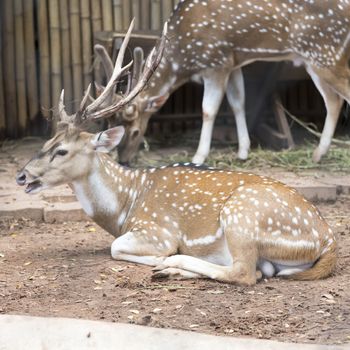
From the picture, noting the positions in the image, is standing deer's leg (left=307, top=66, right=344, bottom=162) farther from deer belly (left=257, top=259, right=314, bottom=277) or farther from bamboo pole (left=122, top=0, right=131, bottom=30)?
deer belly (left=257, top=259, right=314, bottom=277)

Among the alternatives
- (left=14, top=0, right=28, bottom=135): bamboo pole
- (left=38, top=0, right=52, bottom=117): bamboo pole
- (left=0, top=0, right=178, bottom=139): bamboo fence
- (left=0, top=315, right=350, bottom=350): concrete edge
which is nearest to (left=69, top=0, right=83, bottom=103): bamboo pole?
(left=0, top=0, right=178, bottom=139): bamboo fence

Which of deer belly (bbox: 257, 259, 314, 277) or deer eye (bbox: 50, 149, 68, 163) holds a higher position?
deer eye (bbox: 50, 149, 68, 163)

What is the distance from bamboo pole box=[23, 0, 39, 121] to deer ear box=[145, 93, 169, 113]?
5.45 feet

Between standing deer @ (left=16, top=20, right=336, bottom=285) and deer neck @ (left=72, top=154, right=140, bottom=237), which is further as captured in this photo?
deer neck @ (left=72, top=154, right=140, bottom=237)

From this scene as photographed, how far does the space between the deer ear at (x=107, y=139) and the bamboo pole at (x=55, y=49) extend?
385 cm

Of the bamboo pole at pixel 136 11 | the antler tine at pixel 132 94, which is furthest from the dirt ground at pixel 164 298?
the bamboo pole at pixel 136 11

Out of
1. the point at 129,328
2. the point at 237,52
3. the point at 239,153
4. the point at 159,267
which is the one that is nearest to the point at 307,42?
the point at 237,52

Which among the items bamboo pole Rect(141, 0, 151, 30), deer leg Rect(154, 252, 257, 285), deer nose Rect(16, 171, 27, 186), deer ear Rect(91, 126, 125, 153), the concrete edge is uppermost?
bamboo pole Rect(141, 0, 151, 30)

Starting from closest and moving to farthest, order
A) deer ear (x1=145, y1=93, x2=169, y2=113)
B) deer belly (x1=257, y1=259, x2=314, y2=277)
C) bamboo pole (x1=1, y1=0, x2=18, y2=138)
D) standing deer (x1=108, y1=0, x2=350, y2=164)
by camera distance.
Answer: deer belly (x1=257, y1=259, x2=314, y2=277), standing deer (x1=108, y1=0, x2=350, y2=164), deer ear (x1=145, y1=93, x2=169, y2=113), bamboo pole (x1=1, y1=0, x2=18, y2=138)

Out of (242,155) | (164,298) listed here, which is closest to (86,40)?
(242,155)

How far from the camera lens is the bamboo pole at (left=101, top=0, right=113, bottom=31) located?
369 inches

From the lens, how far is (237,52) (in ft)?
27.5

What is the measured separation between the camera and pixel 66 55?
948 centimetres

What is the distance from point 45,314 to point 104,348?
35.2 inches
